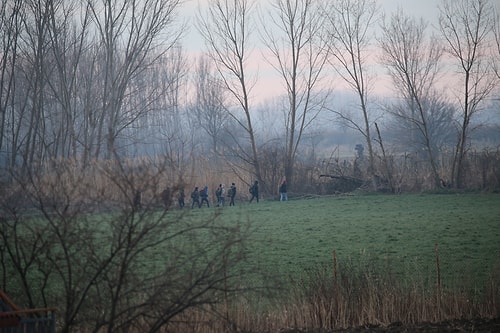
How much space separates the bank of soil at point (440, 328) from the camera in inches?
419

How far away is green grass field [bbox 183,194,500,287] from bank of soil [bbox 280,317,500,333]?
1181 mm

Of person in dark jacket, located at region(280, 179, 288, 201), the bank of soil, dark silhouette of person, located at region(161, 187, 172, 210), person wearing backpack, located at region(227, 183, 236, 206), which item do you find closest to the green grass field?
dark silhouette of person, located at region(161, 187, 172, 210)

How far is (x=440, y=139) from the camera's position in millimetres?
68188

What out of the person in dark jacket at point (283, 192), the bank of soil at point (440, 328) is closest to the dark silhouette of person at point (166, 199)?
the bank of soil at point (440, 328)

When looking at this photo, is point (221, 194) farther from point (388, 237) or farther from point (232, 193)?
point (388, 237)

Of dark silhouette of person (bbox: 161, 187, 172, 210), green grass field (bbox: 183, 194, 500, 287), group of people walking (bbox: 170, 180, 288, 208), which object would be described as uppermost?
group of people walking (bbox: 170, 180, 288, 208)

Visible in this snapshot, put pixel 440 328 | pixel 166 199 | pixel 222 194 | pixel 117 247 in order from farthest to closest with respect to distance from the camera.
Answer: pixel 222 194 → pixel 440 328 → pixel 166 199 → pixel 117 247

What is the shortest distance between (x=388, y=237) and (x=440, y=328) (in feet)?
31.0

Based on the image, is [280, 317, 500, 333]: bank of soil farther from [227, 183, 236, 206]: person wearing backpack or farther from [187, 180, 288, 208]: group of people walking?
[227, 183, 236, 206]: person wearing backpack

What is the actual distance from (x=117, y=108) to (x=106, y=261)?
30.6 metres

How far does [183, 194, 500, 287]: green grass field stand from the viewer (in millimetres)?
14828

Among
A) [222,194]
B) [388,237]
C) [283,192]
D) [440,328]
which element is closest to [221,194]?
[222,194]

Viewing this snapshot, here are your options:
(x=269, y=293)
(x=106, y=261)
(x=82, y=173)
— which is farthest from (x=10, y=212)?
(x=269, y=293)

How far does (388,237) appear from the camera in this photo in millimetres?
20156
